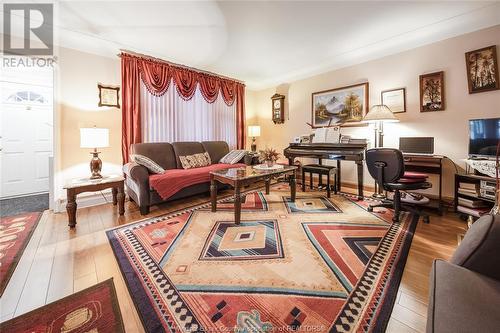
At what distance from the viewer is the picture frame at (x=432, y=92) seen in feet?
9.76

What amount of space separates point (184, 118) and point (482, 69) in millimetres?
4513

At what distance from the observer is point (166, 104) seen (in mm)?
3830

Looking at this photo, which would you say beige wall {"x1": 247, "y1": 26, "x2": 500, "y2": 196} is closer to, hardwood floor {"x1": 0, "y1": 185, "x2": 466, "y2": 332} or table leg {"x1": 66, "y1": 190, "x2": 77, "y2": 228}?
hardwood floor {"x1": 0, "y1": 185, "x2": 466, "y2": 332}

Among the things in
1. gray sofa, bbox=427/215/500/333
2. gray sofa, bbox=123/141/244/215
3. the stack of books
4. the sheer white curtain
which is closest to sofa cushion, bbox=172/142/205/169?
gray sofa, bbox=123/141/244/215

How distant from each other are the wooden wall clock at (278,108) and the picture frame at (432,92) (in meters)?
2.61

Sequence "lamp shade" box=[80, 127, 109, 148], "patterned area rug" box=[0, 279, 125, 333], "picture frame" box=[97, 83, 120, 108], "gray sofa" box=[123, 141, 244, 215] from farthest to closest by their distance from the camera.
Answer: "picture frame" box=[97, 83, 120, 108] → "gray sofa" box=[123, 141, 244, 215] → "lamp shade" box=[80, 127, 109, 148] → "patterned area rug" box=[0, 279, 125, 333]

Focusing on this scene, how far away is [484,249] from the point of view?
0.70m

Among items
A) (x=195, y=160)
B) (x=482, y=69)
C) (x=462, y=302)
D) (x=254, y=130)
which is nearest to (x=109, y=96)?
(x=195, y=160)

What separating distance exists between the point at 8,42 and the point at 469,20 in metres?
5.93

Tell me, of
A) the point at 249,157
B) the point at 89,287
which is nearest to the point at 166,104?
the point at 249,157

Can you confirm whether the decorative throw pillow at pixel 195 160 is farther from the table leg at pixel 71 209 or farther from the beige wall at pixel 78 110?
the table leg at pixel 71 209

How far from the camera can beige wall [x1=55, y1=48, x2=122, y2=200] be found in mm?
2908

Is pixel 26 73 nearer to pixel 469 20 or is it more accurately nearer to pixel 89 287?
pixel 89 287

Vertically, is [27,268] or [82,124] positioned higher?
[82,124]
